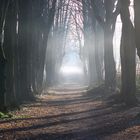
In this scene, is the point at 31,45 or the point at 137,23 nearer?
the point at 137,23

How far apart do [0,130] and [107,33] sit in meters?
17.3

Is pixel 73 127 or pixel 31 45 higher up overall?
pixel 31 45

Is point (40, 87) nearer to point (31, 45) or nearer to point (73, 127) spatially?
point (31, 45)

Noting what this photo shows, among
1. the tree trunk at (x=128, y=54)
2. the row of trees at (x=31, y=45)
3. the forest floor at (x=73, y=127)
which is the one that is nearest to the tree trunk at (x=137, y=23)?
the row of trees at (x=31, y=45)

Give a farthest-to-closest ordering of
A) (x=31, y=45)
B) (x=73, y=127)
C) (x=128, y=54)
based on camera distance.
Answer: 1. (x=31, y=45)
2. (x=128, y=54)
3. (x=73, y=127)

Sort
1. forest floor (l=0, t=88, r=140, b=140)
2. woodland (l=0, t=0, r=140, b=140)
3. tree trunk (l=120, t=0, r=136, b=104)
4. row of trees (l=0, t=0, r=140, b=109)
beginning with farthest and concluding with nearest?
tree trunk (l=120, t=0, r=136, b=104) < row of trees (l=0, t=0, r=140, b=109) < woodland (l=0, t=0, r=140, b=140) < forest floor (l=0, t=88, r=140, b=140)

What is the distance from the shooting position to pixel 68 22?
62.2 meters

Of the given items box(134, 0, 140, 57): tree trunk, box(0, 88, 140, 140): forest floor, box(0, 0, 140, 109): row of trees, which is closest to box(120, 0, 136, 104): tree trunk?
box(0, 0, 140, 109): row of trees

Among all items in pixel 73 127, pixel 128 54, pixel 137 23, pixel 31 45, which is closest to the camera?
pixel 73 127

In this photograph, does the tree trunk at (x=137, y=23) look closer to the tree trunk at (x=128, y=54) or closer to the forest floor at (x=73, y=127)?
the forest floor at (x=73, y=127)

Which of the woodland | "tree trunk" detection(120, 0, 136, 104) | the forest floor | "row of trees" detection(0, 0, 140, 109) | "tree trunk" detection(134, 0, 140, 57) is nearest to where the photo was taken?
the forest floor

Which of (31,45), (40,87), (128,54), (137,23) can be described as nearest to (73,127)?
(137,23)

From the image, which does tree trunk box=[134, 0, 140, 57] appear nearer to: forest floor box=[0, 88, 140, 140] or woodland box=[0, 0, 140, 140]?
woodland box=[0, 0, 140, 140]

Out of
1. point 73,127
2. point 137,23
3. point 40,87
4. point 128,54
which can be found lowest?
point 73,127
